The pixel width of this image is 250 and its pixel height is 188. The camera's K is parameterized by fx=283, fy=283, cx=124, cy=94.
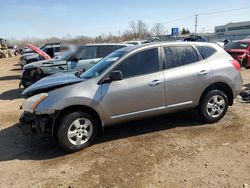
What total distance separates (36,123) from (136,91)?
181 centimetres

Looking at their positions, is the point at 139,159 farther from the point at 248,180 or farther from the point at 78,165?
the point at 248,180

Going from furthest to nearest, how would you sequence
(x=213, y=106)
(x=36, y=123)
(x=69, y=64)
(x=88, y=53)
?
(x=88, y=53)
(x=69, y=64)
(x=213, y=106)
(x=36, y=123)

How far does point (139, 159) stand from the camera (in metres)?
4.45

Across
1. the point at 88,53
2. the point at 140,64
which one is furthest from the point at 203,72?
the point at 88,53

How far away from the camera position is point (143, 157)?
14.8 feet

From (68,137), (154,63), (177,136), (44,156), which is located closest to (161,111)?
(177,136)

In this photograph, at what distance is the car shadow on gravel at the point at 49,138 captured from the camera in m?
4.88

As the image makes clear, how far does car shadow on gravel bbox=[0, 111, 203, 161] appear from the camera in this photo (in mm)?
4883

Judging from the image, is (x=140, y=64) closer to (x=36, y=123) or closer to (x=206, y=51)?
(x=206, y=51)

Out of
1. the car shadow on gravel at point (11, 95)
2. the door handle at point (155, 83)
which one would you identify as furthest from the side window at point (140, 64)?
the car shadow on gravel at point (11, 95)

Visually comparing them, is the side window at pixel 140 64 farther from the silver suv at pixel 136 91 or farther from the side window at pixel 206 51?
the side window at pixel 206 51

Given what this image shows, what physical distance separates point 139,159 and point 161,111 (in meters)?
1.30

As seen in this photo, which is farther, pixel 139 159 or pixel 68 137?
pixel 68 137

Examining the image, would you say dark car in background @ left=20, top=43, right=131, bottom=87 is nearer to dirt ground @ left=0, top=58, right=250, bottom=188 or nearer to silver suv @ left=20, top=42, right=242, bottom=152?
dirt ground @ left=0, top=58, right=250, bottom=188
